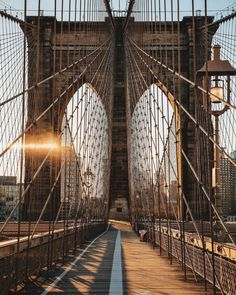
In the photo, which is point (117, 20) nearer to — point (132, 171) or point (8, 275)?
point (132, 171)

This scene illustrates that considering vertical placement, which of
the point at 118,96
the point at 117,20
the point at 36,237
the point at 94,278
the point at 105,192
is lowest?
the point at 94,278

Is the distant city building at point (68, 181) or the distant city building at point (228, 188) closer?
the distant city building at point (68, 181)

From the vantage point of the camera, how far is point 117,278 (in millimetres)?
4410

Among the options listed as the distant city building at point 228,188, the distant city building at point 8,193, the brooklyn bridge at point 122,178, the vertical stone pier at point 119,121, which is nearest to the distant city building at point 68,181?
the brooklyn bridge at point 122,178

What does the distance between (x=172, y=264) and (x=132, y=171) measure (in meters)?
10.7

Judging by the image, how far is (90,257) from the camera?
6309mm

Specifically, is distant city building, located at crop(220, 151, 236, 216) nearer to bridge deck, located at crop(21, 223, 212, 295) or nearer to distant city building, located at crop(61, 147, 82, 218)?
distant city building, located at crop(61, 147, 82, 218)

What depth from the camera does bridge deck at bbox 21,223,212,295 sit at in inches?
146

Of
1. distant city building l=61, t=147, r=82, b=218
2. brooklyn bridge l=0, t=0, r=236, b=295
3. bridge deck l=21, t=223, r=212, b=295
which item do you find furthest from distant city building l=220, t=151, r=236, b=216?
bridge deck l=21, t=223, r=212, b=295

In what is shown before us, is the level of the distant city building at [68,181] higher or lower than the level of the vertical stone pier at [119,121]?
lower

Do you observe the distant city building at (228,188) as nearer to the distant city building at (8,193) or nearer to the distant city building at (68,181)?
the distant city building at (68,181)

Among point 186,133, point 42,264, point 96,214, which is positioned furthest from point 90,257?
point 186,133

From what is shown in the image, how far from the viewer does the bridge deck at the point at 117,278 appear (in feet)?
12.2

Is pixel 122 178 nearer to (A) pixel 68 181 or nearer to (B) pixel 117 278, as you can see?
(A) pixel 68 181
